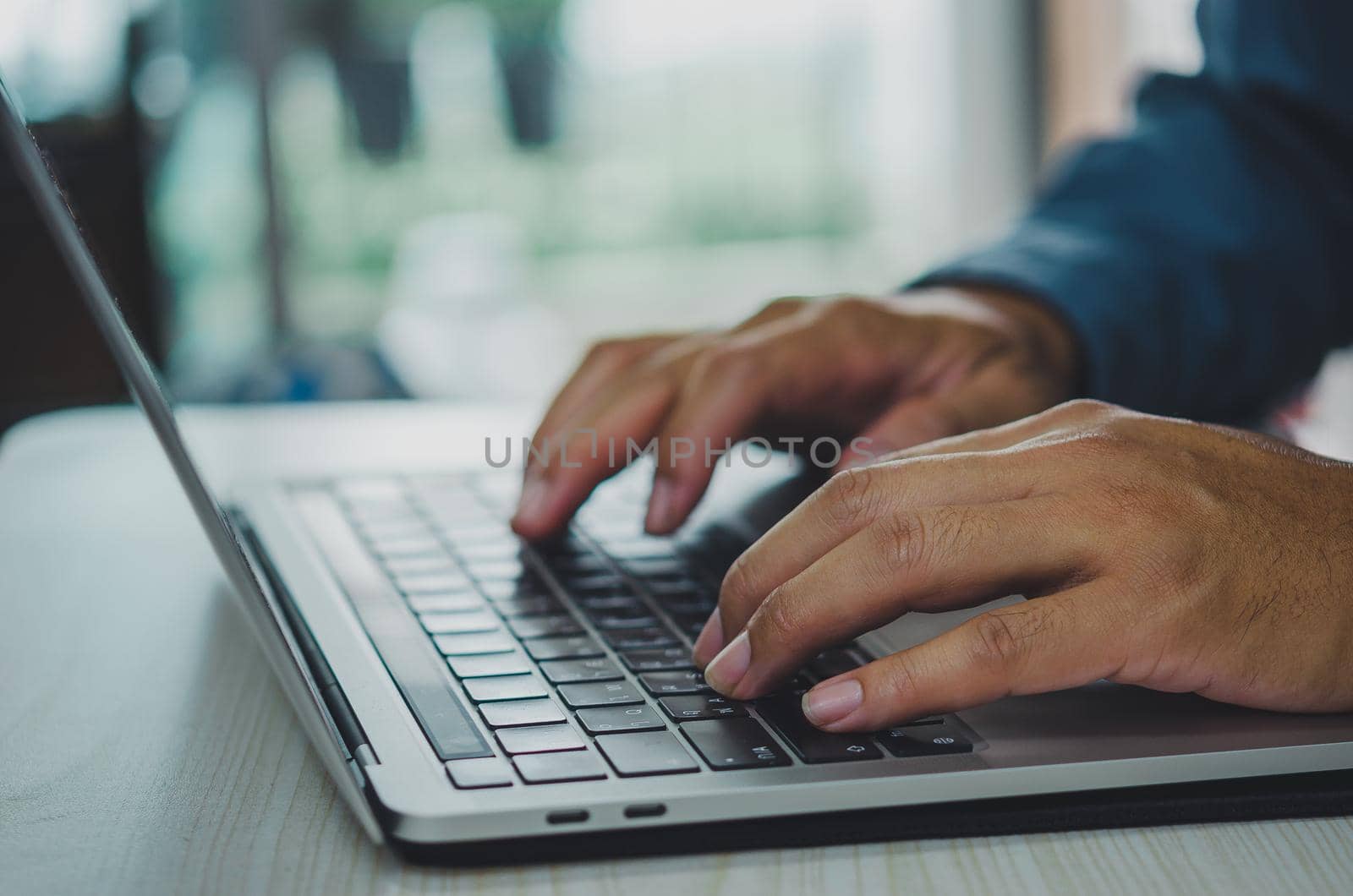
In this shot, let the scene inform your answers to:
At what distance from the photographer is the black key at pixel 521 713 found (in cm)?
39

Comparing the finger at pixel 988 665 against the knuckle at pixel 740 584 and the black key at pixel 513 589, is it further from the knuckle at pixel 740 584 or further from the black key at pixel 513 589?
the black key at pixel 513 589

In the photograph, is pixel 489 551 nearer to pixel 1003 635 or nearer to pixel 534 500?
pixel 534 500

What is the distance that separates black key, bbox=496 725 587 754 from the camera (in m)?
0.37

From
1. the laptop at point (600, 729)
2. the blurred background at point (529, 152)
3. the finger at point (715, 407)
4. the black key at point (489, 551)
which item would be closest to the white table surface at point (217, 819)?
the laptop at point (600, 729)

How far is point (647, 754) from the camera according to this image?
0.37m

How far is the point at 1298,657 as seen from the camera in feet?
1.34

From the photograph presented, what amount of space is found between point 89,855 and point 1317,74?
97cm

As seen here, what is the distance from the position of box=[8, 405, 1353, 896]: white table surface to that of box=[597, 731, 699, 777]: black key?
30 millimetres

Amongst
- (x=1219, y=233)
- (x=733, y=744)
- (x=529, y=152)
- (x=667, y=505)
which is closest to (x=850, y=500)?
(x=733, y=744)

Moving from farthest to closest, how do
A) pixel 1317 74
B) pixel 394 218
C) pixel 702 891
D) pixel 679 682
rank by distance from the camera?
pixel 394 218 < pixel 1317 74 < pixel 679 682 < pixel 702 891

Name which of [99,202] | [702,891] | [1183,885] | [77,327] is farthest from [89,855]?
[99,202]

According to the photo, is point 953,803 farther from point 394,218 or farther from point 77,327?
point 394,218

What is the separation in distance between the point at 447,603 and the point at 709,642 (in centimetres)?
14

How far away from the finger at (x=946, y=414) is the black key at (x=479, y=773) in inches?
12.7
